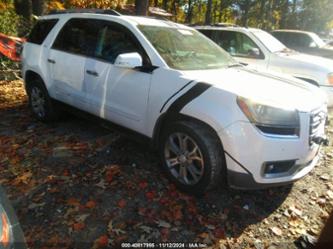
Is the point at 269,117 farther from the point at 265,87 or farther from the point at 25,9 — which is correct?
the point at 25,9

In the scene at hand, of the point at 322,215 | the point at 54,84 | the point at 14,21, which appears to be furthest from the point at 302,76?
the point at 14,21

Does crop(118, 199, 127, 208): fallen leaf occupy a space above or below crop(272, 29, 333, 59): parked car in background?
below

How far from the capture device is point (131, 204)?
144 inches

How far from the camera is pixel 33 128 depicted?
574 cm

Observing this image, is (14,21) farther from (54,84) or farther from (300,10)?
(300,10)

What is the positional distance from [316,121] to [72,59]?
328 centimetres

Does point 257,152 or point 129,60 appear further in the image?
point 129,60

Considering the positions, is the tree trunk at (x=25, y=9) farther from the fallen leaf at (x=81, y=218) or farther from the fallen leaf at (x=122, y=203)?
the fallen leaf at (x=81, y=218)

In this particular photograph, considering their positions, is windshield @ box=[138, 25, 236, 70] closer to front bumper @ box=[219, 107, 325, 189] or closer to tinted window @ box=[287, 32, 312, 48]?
front bumper @ box=[219, 107, 325, 189]

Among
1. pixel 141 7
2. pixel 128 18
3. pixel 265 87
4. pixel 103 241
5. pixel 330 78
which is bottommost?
pixel 103 241

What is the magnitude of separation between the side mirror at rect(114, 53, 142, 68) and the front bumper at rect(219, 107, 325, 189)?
1305 millimetres

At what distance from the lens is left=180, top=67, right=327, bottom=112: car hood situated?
342 cm

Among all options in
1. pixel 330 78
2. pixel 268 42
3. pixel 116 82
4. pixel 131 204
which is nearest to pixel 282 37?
pixel 268 42

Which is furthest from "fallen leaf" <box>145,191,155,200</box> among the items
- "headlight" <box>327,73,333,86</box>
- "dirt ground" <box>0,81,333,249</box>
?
"headlight" <box>327,73,333,86</box>
